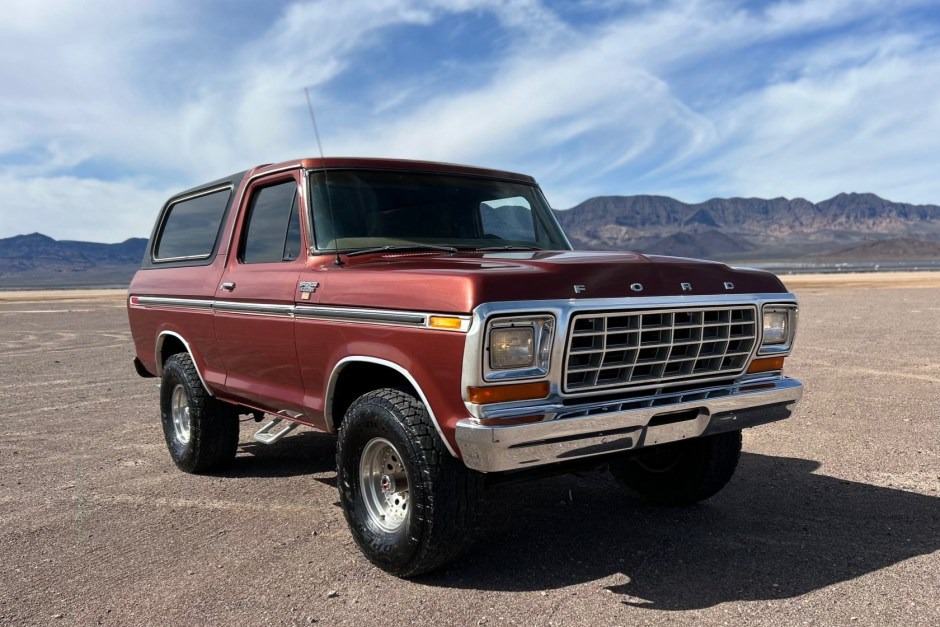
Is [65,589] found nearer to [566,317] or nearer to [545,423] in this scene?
[545,423]

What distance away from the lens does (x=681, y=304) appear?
12.6 feet

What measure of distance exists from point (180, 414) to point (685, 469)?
151 inches

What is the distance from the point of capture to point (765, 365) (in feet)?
14.5

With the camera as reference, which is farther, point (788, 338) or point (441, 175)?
point (441, 175)

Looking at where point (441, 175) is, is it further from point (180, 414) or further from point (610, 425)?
point (180, 414)

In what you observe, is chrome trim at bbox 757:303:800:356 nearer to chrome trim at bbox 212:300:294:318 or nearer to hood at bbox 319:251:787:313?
hood at bbox 319:251:787:313

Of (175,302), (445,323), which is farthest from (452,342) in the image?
(175,302)

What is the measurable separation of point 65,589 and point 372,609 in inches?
A: 61.9

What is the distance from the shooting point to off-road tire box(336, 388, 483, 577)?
11.9 feet

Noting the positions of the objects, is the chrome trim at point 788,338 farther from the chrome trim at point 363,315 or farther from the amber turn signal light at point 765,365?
the chrome trim at point 363,315

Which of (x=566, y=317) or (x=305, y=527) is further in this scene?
(x=305, y=527)

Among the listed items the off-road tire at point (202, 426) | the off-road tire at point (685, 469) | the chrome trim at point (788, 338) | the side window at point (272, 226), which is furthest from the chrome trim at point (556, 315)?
the off-road tire at point (202, 426)

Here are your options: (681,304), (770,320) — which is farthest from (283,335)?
(770,320)

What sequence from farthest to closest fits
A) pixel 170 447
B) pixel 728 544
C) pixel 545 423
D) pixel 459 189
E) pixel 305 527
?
pixel 170 447, pixel 459 189, pixel 305 527, pixel 728 544, pixel 545 423
